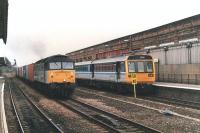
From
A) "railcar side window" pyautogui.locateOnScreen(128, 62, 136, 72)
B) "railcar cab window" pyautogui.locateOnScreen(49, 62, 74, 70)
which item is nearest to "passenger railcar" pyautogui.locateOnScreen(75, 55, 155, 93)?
"railcar side window" pyautogui.locateOnScreen(128, 62, 136, 72)

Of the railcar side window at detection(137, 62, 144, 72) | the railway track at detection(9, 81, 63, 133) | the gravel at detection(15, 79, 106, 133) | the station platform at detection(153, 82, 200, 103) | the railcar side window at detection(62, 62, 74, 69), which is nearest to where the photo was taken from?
the gravel at detection(15, 79, 106, 133)

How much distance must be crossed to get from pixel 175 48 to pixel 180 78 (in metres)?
2.64

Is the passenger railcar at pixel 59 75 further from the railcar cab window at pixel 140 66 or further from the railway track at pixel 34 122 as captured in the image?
the railway track at pixel 34 122

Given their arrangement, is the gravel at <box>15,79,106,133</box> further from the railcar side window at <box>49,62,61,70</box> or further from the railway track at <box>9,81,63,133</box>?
the railcar side window at <box>49,62,61,70</box>

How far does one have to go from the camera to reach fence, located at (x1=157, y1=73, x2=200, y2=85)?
30.6m

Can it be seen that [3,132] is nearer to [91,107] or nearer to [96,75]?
[91,107]

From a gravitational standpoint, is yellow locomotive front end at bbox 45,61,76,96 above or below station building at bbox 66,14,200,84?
below

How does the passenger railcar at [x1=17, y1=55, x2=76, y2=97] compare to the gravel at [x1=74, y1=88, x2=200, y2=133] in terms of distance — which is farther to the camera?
the passenger railcar at [x1=17, y1=55, x2=76, y2=97]

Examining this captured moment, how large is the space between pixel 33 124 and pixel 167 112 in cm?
601

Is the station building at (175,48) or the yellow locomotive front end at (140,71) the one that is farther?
the station building at (175,48)

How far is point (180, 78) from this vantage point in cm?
3331

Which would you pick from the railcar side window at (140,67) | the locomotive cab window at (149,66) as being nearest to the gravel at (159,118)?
the railcar side window at (140,67)

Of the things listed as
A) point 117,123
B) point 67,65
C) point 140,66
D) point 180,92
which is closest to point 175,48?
point 140,66

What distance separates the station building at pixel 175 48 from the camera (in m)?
31.3
